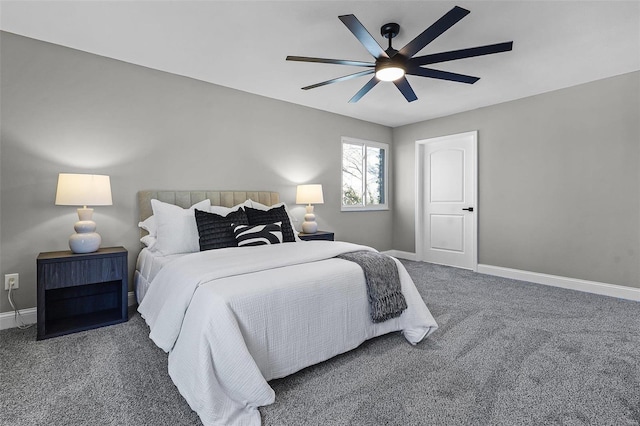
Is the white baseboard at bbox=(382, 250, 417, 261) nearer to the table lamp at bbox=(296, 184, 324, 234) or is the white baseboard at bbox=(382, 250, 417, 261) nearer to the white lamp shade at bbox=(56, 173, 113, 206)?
the table lamp at bbox=(296, 184, 324, 234)

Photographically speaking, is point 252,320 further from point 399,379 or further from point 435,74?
point 435,74

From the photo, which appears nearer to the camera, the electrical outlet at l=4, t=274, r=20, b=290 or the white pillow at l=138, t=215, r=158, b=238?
the electrical outlet at l=4, t=274, r=20, b=290

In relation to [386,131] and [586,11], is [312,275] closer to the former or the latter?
[586,11]

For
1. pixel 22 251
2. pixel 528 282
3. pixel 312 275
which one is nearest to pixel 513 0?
pixel 312 275

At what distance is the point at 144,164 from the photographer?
3.27 m

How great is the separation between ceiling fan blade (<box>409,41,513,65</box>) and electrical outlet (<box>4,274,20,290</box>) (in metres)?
3.64

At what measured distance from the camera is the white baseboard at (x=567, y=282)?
3.46 metres

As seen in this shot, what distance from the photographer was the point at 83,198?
8.45 ft

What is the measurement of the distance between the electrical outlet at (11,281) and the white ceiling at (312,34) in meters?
2.01

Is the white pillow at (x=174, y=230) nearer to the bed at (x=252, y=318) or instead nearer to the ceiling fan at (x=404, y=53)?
the bed at (x=252, y=318)

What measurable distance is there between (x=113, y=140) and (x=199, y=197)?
0.97 metres

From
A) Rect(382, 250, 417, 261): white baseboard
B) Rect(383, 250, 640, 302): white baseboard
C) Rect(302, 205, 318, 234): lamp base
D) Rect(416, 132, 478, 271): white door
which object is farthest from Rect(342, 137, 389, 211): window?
Rect(383, 250, 640, 302): white baseboard

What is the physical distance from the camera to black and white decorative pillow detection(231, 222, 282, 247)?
293cm

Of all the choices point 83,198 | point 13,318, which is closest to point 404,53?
point 83,198
